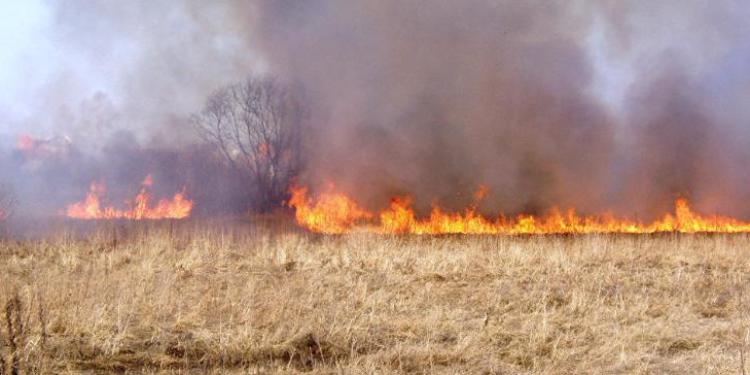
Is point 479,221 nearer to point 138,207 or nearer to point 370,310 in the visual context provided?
point 138,207

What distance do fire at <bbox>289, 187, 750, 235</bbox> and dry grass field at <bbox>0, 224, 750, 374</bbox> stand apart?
8.77 meters

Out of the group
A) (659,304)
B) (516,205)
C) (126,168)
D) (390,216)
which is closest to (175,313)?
(659,304)

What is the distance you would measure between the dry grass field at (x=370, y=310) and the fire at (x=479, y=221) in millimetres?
8766

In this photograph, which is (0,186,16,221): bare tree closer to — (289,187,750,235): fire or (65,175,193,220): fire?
(65,175,193,220): fire

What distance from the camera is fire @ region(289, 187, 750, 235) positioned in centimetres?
2245

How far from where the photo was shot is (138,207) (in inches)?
1046

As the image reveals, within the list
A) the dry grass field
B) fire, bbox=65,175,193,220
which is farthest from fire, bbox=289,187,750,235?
the dry grass field

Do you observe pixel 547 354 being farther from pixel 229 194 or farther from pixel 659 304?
pixel 229 194

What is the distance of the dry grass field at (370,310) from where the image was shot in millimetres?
6156

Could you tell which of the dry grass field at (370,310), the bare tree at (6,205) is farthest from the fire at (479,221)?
the bare tree at (6,205)

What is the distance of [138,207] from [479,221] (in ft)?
44.4

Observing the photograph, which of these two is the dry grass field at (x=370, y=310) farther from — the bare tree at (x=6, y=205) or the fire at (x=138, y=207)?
the fire at (x=138, y=207)

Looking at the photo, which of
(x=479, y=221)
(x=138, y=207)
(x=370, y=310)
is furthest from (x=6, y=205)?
(x=370, y=310)

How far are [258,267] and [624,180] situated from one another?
18387 millimetres
